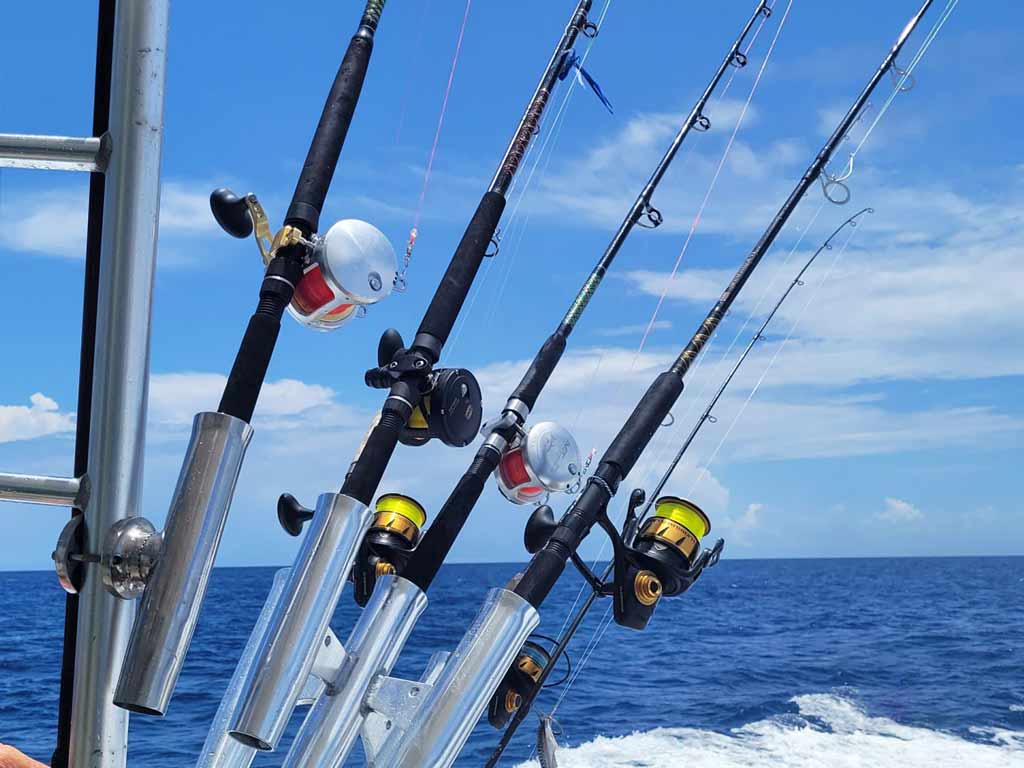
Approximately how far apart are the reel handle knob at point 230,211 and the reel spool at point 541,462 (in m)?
1.03

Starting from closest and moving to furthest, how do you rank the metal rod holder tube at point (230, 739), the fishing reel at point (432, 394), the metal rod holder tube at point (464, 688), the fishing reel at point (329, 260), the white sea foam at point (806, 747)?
the metal rod holder tube at point (464, 688)
the metal rod holder tube at point (230, 739)
the fishing reel at point (329, 260)
the fishing reel at point (432, 394)
the white sea foam at point (806, 747)

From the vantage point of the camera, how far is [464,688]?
1740 millimetres

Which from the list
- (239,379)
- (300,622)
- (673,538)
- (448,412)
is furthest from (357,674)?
(673,538)

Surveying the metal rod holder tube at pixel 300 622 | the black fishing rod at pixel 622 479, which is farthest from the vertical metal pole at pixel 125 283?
the black fishing rod at pixel 622 479

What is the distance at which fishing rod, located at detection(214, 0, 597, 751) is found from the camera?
1.58m

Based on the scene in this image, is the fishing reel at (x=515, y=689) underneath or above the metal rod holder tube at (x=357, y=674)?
above

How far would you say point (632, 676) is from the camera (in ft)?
58.7

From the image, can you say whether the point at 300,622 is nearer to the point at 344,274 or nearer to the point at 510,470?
the point at 344,274

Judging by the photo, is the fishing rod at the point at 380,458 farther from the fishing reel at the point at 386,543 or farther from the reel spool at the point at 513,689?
the reel spool at the point at 513,689

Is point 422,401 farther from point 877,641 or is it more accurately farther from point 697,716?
point 877,641

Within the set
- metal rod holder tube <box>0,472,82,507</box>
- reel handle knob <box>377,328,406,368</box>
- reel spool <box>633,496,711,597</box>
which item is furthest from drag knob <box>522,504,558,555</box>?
metal rod holder tube <box>0,472,82,507</box>

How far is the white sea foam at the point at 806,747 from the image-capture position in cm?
1046

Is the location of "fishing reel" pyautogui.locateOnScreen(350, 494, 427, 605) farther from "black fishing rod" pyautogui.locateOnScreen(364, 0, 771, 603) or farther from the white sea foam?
the white sea foam

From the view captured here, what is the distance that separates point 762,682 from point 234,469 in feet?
52.8
